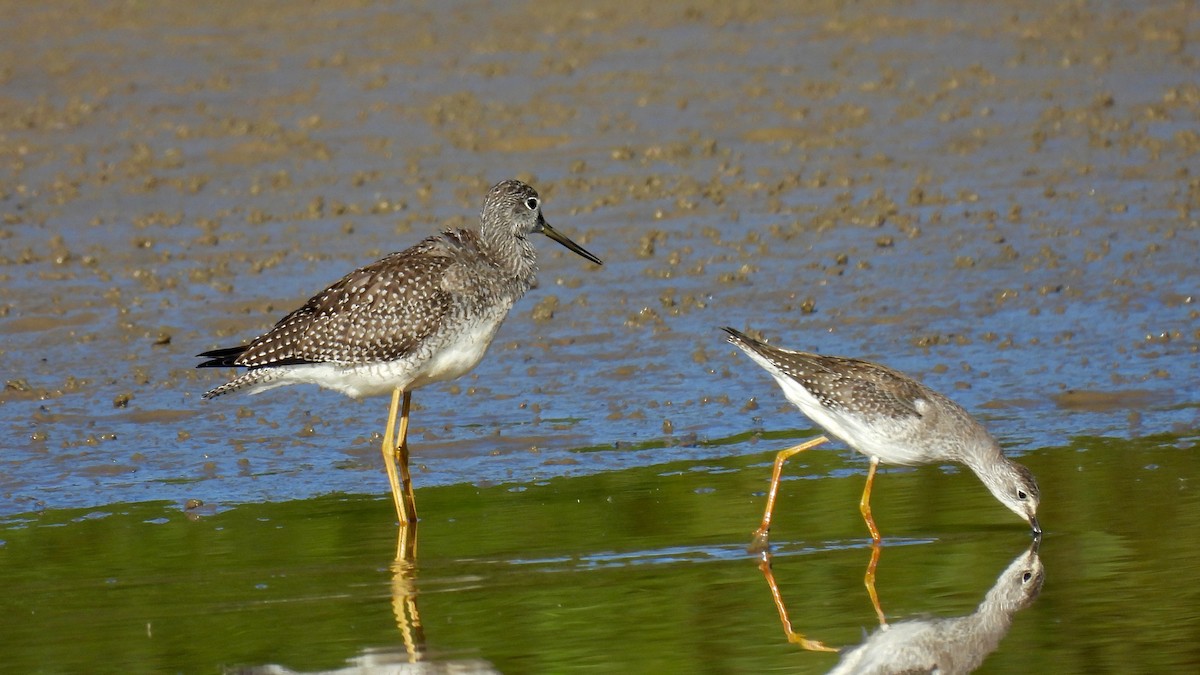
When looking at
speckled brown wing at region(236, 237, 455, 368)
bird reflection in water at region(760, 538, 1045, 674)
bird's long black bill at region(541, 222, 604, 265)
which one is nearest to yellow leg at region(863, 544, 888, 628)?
bird reflection in water at region(760, 538, 1045, 674)

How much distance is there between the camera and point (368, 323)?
9.49 meters

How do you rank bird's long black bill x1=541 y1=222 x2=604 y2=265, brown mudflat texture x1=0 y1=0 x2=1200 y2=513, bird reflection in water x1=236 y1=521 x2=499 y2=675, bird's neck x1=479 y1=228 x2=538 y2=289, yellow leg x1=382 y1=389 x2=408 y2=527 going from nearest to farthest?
1. bird reflection in water x1=236 y1=521 x2=499 y2=675
2. yellow leg x1=382 y1=389 x2=408 y2=527
3. bird's neck x1=479 y1=228 x2=538 y2=289
4. bird's long black bill x1=541 y1=222 x2=604 y2=265
5. brown mudflat texture x1=0 y1=0 x2=1200 y2=513

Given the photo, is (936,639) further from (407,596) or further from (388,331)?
(388,331)

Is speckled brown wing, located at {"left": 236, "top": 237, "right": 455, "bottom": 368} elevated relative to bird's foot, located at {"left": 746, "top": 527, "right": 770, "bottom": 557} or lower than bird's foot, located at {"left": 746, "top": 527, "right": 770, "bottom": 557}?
elevated

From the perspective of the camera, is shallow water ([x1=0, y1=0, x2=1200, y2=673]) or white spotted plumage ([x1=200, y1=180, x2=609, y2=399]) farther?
white spotted plumage ([x1=200, y1=180, x2=609, y2=399])

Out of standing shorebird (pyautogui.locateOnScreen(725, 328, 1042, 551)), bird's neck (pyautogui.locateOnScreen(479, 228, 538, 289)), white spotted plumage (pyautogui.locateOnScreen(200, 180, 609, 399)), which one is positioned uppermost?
bird's neck (pyautogui.locateOnScreen(479, 228, 538, 289))

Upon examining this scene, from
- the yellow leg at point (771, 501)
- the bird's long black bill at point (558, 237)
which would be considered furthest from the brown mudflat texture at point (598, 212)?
the bird's long black bill at point (558, 237)

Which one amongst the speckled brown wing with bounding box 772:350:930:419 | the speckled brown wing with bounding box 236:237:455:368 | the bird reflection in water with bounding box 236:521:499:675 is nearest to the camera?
the bird reflection in water with bounding box 236:521:499:675

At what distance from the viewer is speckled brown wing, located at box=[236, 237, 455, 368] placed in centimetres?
944

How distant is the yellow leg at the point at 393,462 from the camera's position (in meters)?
8.97

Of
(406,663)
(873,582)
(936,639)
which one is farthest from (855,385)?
(406,663)

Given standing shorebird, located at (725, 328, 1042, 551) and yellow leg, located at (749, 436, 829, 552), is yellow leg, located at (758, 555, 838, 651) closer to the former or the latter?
yellow leg, located at (749, 436, 829, 552)

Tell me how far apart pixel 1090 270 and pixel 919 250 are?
1266mm

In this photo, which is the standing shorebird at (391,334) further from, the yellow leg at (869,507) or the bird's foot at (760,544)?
the yellow leg at (869,507)
